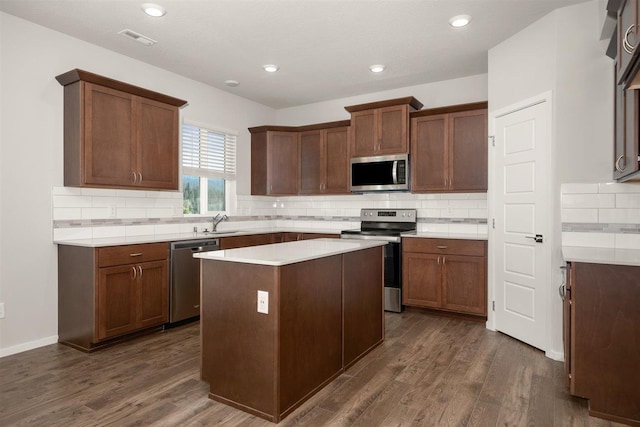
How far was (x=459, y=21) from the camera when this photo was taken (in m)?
3.28

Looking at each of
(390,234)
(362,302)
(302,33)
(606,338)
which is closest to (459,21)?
(302,33)

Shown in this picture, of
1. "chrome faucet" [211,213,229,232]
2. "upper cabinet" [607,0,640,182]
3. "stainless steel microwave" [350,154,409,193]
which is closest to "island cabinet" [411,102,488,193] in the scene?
"stainless steel microwave" [350,154,409,193]

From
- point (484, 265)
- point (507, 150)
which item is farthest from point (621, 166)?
point (484, 265)

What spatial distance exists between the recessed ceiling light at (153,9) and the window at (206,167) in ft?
5.55

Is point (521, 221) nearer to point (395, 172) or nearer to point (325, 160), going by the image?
point (395, 172)

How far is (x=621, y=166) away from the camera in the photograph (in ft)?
Result: 8.43

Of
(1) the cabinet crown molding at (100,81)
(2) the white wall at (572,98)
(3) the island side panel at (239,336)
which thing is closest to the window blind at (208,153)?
(1) the cabinet crown molding at (100,81)

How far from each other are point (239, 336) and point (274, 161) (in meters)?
3.65

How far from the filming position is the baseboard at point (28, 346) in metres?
3.13

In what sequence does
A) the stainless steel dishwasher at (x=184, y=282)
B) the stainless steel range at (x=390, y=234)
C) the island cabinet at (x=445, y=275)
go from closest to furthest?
the stainless steel dishwasher at (x=184, y=282) < the island cabinet at (x=445, y=275) < the stainless steel range at (x=390, y=234)

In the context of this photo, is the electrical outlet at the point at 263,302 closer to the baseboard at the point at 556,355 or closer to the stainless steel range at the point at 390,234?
the baseboard at the point at 556,355

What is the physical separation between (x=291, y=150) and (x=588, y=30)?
3.69 m

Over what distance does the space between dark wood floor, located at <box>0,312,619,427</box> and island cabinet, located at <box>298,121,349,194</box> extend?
2.50 m

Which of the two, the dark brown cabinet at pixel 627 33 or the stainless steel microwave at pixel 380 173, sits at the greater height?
the dark brown cabinet at pixel 627 33
